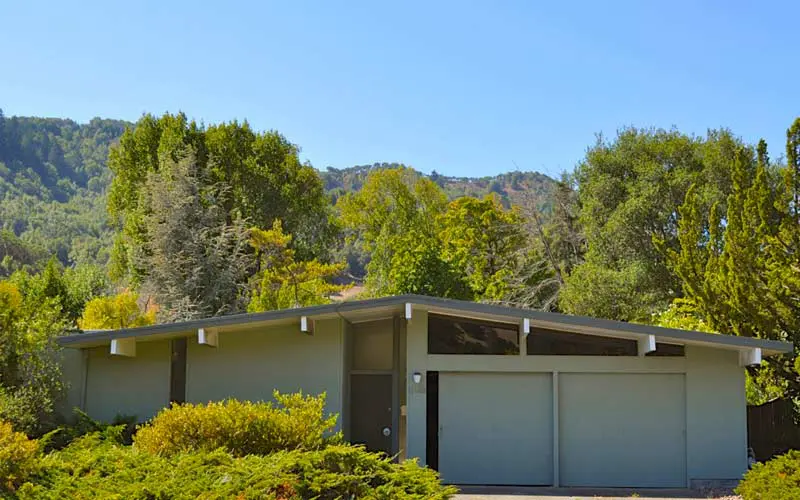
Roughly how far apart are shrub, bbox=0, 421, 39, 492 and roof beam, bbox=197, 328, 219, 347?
401cm

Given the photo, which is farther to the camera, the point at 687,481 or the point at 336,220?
the point at 336,220

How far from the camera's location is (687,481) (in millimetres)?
13625

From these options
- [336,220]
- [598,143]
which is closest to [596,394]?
[598,143]

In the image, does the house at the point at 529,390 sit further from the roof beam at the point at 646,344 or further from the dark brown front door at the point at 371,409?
the dark brown front door at the point at 371,409

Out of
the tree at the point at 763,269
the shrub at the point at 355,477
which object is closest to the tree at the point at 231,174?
the tree at the point at 763,269

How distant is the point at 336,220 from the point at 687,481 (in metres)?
31.6

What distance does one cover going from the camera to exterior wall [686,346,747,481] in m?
13.7

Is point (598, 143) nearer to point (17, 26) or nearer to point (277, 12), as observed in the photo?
point (277, 12)

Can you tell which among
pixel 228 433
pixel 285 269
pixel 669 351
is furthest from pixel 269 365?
pixel 285 269

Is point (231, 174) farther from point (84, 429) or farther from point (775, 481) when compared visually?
point (775, 481)

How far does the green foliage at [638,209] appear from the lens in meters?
28.8

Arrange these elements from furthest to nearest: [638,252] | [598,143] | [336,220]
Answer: [336,220], [598,143], [638,252]

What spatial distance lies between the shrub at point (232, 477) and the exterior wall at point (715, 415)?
5805 millimetres

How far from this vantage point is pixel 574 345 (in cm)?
1388
